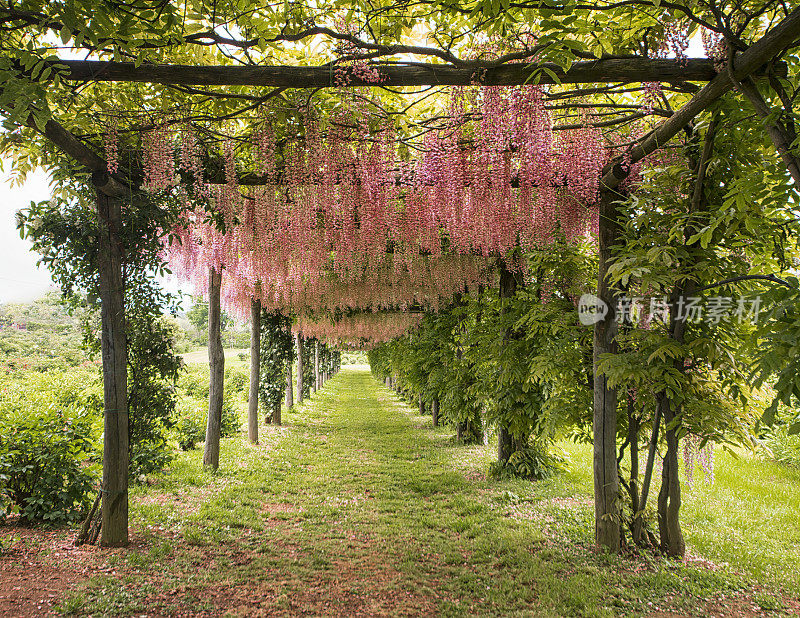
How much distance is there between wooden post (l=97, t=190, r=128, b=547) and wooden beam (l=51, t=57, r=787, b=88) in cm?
155

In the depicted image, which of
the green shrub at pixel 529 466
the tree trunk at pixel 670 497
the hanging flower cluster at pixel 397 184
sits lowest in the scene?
the green shrub at pixel 529 466

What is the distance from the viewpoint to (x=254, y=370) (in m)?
8.83

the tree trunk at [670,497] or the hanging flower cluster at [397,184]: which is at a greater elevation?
the hanging flower cluster at [397,184]

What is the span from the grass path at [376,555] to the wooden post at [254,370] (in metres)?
1.99

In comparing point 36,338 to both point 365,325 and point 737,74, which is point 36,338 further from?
point 737,74

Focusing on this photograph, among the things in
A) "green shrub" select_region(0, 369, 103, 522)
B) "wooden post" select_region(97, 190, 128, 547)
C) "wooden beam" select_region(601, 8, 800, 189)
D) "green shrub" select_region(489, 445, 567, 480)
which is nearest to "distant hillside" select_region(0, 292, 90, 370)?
"green shrub" select_region(0, 369, 103, 522)

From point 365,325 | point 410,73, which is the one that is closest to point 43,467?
point 410,73

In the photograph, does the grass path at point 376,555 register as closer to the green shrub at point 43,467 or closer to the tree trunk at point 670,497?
the tree trunk at point 670,497

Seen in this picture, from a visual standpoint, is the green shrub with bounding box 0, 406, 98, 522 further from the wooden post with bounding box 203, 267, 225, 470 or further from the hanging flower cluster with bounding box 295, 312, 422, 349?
the hanging flower cluster with bounding box 295, 312, 422, 349

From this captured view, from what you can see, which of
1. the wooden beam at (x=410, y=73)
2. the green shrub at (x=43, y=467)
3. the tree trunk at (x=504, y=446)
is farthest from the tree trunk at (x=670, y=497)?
the green shrub at (x=43, y=467)

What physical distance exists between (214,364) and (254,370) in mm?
2402

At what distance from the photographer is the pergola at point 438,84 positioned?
2.18 metres

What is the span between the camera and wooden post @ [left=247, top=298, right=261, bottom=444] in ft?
28.9

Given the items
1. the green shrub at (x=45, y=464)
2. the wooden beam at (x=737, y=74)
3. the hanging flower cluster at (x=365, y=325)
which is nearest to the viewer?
the wooden beam at (x=737, y=74)
